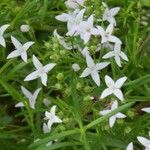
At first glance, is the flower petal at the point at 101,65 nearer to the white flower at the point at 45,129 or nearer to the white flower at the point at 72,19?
the white flower at the point at 72,19

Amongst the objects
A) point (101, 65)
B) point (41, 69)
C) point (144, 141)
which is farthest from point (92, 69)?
point (144, 141)

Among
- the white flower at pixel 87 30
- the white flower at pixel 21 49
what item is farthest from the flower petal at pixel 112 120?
the white flower at pixel 21 49

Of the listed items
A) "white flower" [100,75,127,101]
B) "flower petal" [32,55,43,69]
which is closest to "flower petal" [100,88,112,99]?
"white flower" [100,75,127,101]

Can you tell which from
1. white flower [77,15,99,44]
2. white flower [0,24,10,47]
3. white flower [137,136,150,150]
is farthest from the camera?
white flower [0,24,10,47]

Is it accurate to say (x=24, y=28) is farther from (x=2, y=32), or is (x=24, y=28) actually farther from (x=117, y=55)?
(x=117, y=55)

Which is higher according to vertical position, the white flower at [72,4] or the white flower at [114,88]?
the white flower at [72,4]

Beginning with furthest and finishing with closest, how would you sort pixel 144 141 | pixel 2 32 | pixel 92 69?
pixel 2 32
pixel 92 69
pixel 144 141

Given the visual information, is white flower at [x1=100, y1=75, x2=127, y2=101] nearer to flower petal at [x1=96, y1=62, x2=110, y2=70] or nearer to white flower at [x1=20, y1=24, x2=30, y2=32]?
flower petal at [x1=96, y1=62, x2=110, y2=70]
